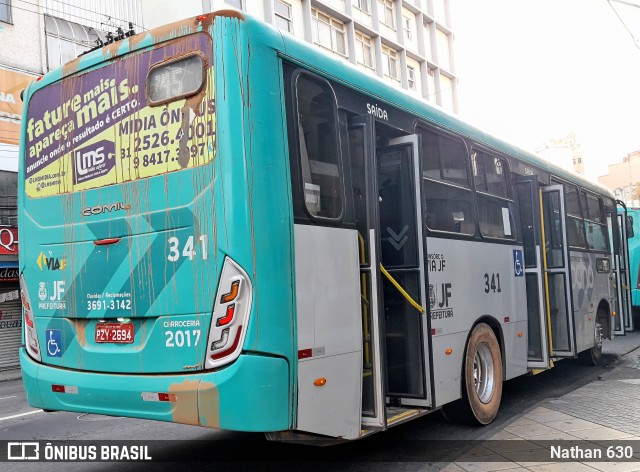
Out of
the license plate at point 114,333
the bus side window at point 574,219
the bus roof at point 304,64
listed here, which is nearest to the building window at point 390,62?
the bus side window at point 574,219

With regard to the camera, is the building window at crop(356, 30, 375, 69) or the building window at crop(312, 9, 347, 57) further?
the building window at crop(356, 30, 375, 69)

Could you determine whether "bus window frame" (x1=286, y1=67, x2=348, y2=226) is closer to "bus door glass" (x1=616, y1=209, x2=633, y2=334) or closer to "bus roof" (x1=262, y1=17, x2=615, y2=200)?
"bus roof" (x1=262, y1=17, x2=615, y2=200)

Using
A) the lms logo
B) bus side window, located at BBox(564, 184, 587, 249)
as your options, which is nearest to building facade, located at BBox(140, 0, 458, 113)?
bus side window, located at BBox(564, 184, 587, 249)

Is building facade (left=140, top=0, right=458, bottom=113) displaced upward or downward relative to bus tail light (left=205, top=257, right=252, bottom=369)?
upward

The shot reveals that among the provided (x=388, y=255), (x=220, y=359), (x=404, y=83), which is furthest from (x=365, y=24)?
(x=220, y=359)

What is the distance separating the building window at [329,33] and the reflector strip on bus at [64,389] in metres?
24.8

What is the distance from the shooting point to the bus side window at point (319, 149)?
4.74 metres

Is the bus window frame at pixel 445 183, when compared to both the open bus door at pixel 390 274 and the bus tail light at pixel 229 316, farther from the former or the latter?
the bus tail light at pixel 229 316

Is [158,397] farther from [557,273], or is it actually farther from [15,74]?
[15,74]

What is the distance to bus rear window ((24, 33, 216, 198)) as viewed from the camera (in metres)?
4.54

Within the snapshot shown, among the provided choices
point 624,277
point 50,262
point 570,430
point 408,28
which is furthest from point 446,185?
point 408,28

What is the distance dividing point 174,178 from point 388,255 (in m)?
2.22

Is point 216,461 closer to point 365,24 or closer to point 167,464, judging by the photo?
point 167,464

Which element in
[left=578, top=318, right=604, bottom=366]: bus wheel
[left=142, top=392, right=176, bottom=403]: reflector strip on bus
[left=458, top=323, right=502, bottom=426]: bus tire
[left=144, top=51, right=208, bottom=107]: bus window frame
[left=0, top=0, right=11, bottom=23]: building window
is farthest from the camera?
[left=0, top=0, right=11, bottom=23]: building window
